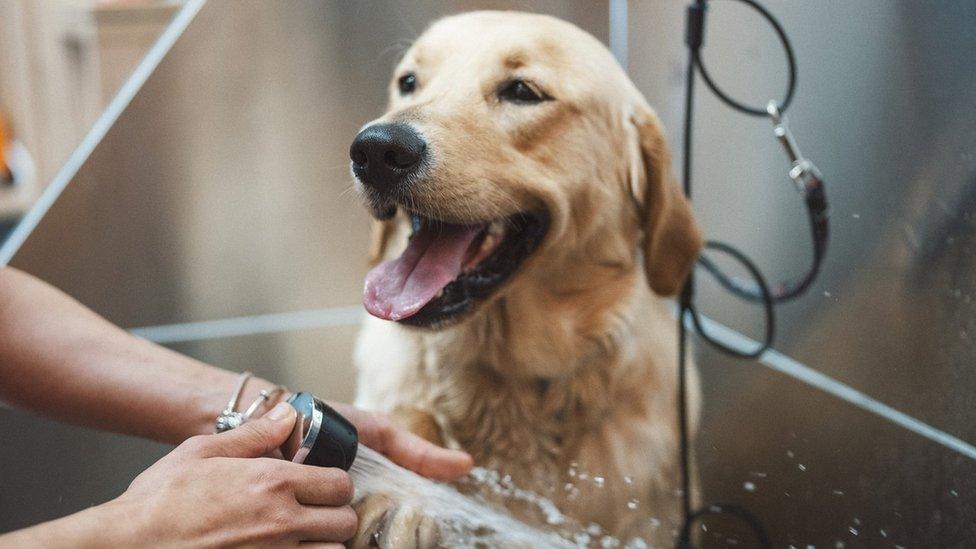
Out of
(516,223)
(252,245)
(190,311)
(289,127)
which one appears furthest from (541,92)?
(190,311)

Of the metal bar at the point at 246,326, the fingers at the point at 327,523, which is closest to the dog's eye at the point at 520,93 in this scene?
the metal bar at the point at 246,326

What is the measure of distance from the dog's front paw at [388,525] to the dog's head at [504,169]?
219mm

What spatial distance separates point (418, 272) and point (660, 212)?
378mm

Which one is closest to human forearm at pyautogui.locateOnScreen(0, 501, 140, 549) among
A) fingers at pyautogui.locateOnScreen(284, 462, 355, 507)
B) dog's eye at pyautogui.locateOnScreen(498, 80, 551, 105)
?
fingers at pyautogui.locateOnScreen(284, 462, 355, 507)

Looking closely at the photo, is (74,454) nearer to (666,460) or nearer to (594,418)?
(594,418)

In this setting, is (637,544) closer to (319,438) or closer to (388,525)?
(388,525)

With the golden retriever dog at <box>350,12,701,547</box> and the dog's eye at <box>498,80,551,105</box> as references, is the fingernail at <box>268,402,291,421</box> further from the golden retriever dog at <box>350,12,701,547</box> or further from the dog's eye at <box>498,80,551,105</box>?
the dog's eye at <box>498,80,551,105</box>

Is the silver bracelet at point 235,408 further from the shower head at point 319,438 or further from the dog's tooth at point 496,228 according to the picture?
the dog's tooth at point 496,228

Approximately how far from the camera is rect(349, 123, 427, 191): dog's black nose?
2.95 ft

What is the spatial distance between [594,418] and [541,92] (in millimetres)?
460

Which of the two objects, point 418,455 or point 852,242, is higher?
point 852,242

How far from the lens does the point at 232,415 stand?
0.88 metres

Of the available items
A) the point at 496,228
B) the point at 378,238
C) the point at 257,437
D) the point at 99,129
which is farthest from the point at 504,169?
the point at 99,129

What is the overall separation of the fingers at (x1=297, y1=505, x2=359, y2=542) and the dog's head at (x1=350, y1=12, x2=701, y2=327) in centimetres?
25
